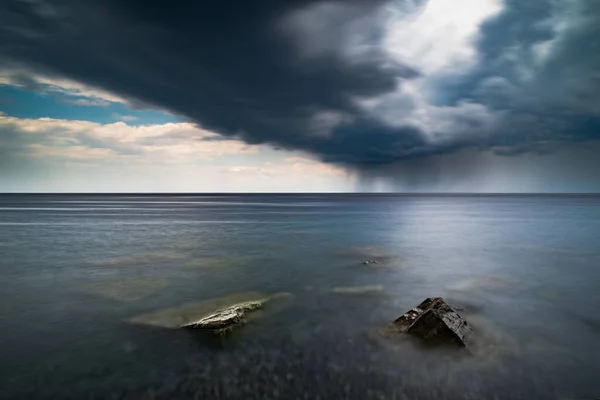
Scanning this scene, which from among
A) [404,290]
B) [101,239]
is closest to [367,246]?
[404,290]

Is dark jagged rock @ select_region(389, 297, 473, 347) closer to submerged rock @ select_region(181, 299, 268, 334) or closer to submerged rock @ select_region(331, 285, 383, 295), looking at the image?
submerged rock @ select_region(331, 285, 383, 295)

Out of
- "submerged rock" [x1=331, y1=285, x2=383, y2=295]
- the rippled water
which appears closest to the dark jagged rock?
the rippled water

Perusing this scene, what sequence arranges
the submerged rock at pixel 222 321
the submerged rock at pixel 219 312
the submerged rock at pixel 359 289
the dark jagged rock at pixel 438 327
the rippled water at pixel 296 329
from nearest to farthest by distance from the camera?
the rippled water at pixel 296 329, the dark jagged rock at pixel 438 327, the submerged rock at pixel 222 321, the submerged rock at pixel 219 312, the submerged rock at pixel 359 289

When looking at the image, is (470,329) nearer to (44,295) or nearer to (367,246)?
(44,295)

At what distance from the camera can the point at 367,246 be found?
3522cm

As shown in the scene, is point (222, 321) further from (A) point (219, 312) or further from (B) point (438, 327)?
(B) point (438, 327)

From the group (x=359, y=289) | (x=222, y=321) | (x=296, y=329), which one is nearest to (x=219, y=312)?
(x=222, y=321)

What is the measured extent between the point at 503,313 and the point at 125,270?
23.4 m

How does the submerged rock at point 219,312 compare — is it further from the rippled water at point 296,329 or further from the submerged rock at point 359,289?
the submerged rock at point 359,289

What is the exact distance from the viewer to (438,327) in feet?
37.3

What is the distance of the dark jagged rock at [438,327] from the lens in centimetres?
1116

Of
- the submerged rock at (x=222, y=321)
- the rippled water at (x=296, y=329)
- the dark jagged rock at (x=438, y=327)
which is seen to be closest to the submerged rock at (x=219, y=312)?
the submerged rock at (x=222, y=321)

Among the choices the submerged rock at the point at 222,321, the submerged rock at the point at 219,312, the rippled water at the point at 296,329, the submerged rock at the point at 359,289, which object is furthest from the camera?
the submerged rock at the point at 359,289

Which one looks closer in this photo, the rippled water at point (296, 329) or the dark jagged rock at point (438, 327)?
the rippled water at point (296, 329)
